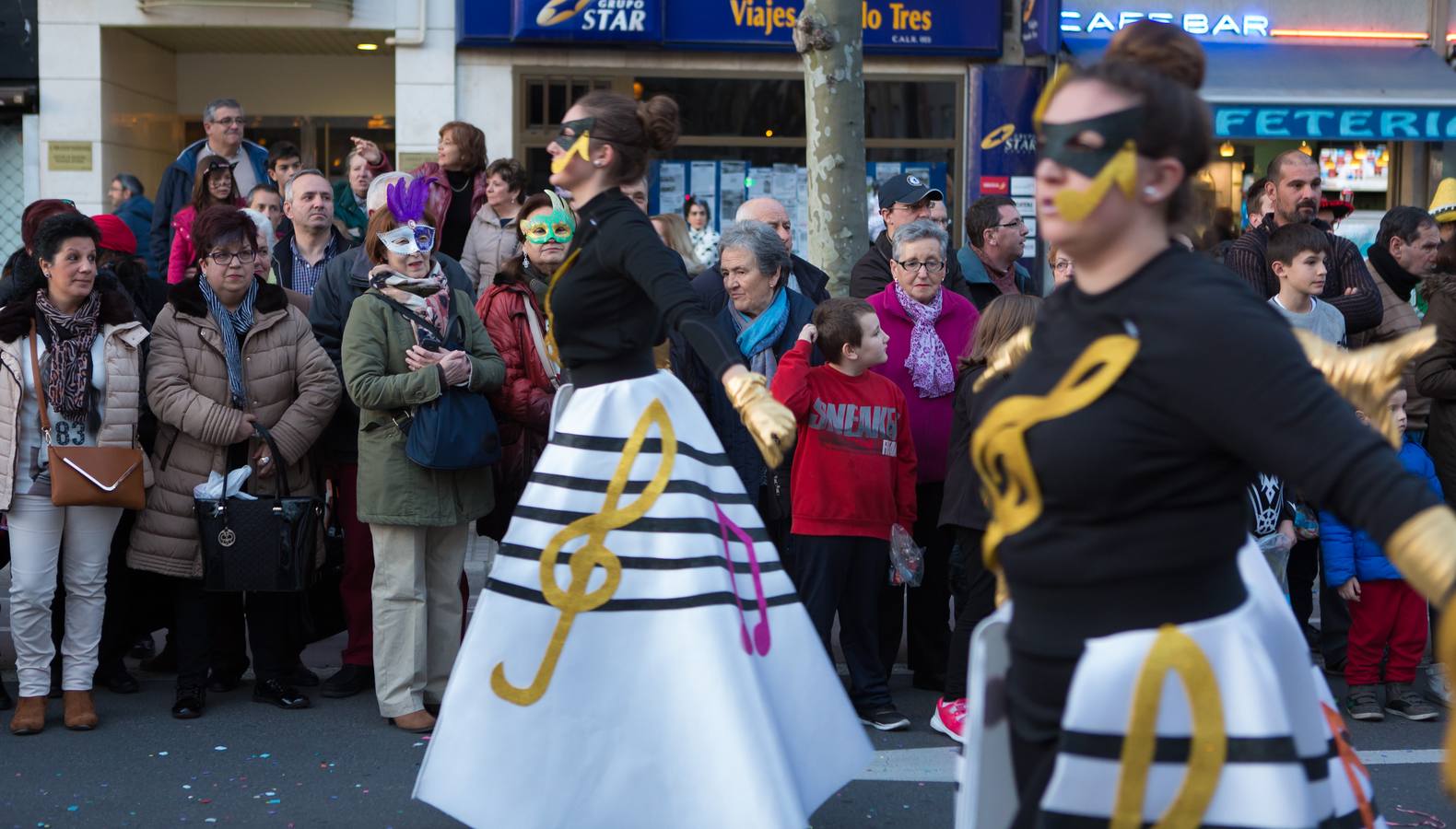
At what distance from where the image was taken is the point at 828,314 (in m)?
5.90

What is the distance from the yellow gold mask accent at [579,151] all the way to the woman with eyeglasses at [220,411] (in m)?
2.21

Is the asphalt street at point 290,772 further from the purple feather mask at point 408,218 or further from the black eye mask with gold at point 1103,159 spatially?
the black eye mask with gold at point 1103,159

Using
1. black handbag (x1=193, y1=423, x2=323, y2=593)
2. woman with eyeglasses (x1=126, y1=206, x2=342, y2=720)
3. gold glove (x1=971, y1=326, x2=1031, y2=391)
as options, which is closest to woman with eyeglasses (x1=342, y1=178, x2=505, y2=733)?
black handbag (x1=193, y1=423, x2=323, y2=593)

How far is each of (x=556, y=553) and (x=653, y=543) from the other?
0.81 ft

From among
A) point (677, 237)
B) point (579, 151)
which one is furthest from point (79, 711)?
point (677, 237)

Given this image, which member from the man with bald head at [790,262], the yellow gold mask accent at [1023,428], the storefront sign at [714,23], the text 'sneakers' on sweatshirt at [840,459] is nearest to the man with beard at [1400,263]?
the man with bald head at [790,262]

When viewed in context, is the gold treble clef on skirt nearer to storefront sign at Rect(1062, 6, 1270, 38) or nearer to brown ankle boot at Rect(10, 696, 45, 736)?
brown ankle boot at Rect(10, 696, 45, 736)

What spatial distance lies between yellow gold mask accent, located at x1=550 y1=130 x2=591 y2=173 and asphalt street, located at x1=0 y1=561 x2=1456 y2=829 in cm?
201

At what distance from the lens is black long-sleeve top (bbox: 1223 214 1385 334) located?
7117 millimetres

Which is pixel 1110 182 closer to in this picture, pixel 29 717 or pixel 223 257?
pixel 223 257

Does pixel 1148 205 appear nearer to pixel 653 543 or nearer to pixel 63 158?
pixel 653 543

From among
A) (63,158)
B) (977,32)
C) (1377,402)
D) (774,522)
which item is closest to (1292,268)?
(774,522)

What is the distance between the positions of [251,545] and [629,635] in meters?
2.40

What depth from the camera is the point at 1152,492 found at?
Answer: 7.82 ft
